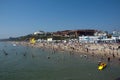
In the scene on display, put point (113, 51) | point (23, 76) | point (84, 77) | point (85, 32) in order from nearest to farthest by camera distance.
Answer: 1. point (84, 77)
2. point (23, 76)
3. point (113, 51)
4. point (85, 32)

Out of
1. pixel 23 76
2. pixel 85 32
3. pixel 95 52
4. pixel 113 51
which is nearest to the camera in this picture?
pixel 23 76

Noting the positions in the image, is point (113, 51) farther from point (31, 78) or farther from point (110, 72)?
point (31, 78)

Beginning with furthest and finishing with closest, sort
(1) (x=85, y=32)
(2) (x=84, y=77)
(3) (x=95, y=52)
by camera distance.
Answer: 1. (1) (x=85, y=32)
2. (3) (x=95, y=52)
3. (2) (x=84, y=77)

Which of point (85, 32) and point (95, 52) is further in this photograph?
point (85, 32)

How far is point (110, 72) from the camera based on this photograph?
28.0 meters

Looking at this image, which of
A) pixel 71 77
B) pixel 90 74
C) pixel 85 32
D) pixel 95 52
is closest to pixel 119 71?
pixel 90 74

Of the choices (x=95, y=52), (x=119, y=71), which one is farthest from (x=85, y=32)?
(x=119, y=71)

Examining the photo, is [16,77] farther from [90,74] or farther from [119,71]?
[119,71]

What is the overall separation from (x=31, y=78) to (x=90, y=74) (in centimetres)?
764

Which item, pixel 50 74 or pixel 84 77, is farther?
pixel 50 74

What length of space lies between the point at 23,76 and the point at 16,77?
926 mm

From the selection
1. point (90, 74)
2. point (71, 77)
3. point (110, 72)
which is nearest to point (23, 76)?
point (71, 77)

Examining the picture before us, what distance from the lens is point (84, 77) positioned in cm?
2586

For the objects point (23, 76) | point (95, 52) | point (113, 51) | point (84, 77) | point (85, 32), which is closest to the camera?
point (84, 77)
